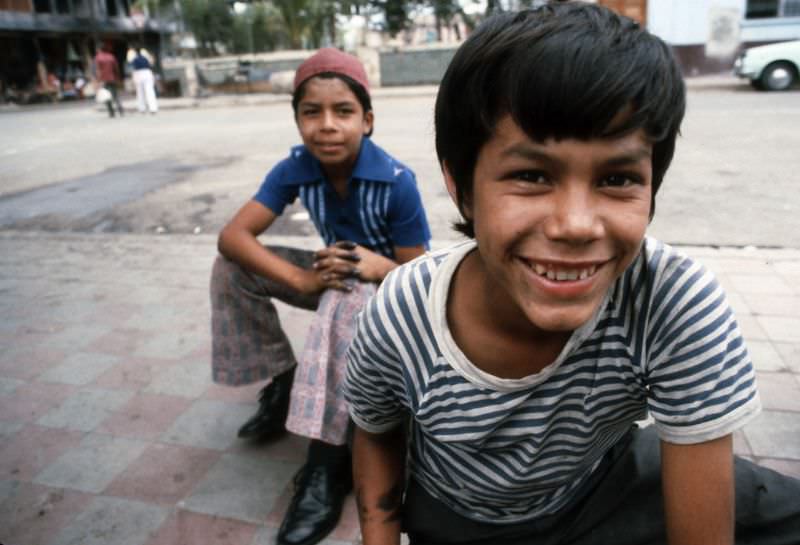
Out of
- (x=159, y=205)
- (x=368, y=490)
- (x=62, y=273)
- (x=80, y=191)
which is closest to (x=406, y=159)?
(x=159, y=205)

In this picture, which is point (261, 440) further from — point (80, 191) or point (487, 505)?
point (80, 191)

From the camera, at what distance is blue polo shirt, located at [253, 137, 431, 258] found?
208cm

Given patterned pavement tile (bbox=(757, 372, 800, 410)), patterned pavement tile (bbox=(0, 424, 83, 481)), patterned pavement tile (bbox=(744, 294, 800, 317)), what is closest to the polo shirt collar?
patterned pavement tile (bbox=(0, 424, 83, 481))

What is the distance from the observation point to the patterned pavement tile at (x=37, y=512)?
1951 mm

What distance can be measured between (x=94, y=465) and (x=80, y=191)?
5.37m

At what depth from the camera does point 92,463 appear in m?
2.28

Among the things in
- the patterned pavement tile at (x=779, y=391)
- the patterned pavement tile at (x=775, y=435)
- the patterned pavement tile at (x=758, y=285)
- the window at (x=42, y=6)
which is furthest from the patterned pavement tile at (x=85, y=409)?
the window at (x=42, y=6)

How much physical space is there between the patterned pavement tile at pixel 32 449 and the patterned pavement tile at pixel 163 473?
320mm

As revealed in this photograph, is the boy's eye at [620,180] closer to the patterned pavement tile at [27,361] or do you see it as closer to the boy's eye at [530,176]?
the boy's eye at [530,176]

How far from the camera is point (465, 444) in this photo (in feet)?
3.79

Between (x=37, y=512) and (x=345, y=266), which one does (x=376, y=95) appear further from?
(x=37, y=512)

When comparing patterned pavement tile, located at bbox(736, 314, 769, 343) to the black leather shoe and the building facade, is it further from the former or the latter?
the building facade

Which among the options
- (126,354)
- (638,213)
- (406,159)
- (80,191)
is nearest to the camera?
(638,213)

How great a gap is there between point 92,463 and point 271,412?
0.64 m
